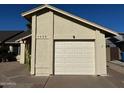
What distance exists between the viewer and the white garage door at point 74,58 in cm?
1255

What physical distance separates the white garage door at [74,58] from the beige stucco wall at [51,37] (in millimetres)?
350

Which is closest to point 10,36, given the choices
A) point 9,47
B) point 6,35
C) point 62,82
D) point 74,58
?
point 6,35

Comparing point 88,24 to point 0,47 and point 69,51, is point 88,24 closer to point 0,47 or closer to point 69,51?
point 69,51

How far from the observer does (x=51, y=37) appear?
1241cm

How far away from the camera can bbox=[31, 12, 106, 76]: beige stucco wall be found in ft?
40.5

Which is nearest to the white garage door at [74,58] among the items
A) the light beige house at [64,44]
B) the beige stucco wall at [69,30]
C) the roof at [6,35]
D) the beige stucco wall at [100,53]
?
the light beige house at [64,44]

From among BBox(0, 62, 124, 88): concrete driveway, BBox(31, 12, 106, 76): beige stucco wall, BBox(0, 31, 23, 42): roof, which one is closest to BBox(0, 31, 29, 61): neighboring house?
BBox(0, 31, 23, 42): roof

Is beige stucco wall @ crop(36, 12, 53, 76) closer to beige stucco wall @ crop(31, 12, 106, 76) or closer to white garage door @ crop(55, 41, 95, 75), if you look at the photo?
beige stucco wall @ crop(31, 12, 106, 76)

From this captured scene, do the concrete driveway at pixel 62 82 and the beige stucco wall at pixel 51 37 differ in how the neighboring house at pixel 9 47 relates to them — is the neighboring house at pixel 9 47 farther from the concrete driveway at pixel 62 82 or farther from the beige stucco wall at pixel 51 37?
the concrete driveway at pixel 62 82

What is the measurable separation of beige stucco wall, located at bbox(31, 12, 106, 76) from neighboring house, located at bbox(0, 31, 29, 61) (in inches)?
479

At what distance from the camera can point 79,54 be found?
12.6 m
